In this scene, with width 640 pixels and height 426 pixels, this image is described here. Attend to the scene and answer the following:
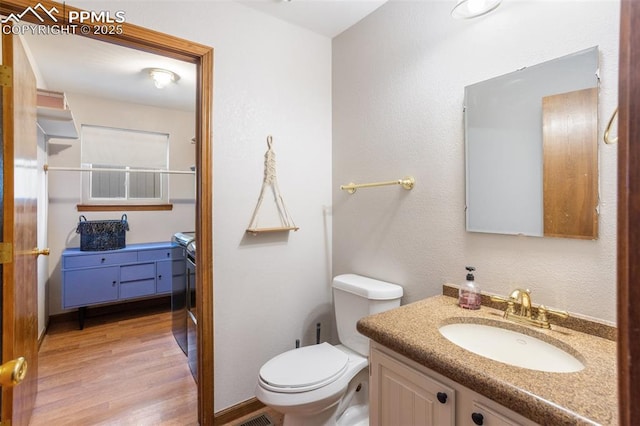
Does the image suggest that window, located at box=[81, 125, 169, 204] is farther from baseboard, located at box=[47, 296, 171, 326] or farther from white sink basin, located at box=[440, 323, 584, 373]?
white sink basin, located at box=[440, 323, 584, 373]

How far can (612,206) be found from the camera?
0.99m

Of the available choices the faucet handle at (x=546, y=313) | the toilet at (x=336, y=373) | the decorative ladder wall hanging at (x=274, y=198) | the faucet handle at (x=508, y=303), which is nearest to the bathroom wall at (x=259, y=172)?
the decorative ladder wall hanging at (x=274, y=198)

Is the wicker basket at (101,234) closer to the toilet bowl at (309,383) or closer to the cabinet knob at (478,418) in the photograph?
the toilet bowl at (309,383)

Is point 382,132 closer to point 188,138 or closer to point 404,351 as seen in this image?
point 404,351

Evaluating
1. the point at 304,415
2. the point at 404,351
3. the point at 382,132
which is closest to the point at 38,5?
the point at 382,132

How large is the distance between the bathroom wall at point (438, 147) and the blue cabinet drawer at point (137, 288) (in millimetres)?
2395

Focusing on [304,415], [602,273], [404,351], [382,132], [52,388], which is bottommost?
[52,388]

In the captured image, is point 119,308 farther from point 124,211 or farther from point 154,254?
point 124,211

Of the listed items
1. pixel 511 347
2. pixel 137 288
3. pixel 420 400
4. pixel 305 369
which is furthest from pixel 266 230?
pixel 137 288

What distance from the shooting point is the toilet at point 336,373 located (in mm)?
1345

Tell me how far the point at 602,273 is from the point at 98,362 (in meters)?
3.30

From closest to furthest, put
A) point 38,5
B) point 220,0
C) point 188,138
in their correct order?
point 38,5 → point 220,0 → point 188,138

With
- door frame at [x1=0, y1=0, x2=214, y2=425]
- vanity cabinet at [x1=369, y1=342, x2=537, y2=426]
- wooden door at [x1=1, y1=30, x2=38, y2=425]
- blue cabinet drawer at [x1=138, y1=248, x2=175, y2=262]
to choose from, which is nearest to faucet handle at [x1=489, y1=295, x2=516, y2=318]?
vanity cabinet at [x1=369, y1=342, x2=537, y2=426]

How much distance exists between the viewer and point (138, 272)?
3.32 meters
